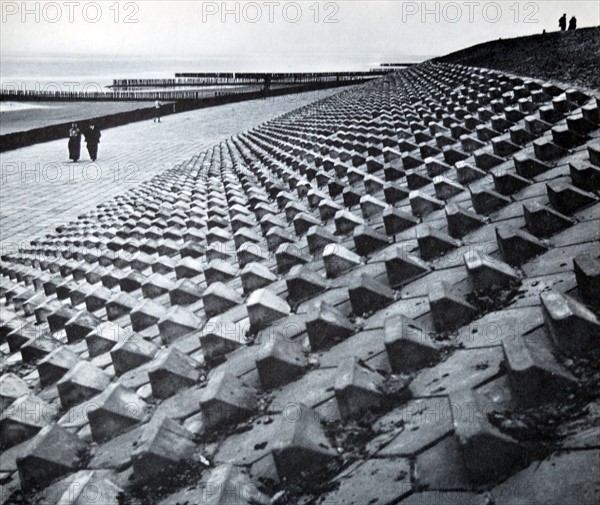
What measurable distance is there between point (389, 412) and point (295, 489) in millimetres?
424

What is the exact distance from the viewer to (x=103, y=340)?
3770 mm

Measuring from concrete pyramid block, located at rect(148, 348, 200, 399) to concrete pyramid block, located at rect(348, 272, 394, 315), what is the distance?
82cm

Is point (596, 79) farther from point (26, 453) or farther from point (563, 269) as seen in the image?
point (26, 453)

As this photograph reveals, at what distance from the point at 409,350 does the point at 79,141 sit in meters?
19.2

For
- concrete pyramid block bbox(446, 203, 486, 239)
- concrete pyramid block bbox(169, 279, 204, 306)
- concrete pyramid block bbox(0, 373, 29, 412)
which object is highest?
concrete pyramid block bbox(446, 203, 486, 239)

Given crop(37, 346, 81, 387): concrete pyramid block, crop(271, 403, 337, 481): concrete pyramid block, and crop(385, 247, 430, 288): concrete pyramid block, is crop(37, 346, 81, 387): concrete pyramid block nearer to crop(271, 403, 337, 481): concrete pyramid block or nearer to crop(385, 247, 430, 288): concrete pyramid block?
crop(385, 247, 430, 288): concrete pyramid block

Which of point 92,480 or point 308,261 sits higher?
point 308,261

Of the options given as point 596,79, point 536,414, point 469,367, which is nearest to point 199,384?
point 469,367

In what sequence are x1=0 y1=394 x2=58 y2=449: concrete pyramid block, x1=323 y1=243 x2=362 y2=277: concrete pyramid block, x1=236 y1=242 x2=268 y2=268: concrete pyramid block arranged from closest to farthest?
x1=0 y1=394 x2=58 y2=449: concrete pyramid block
x1=323 y1=243 x2=362 y2=277: concrete pyramid block
x1=236 y1=242 x2=268 y2=268: concrete pyramid block

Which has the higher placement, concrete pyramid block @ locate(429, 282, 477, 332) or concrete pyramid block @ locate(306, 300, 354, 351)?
concrete pyramid block @ locate(429, 282, 477, 332)

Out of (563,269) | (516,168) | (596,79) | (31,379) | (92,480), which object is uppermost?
(596,79)

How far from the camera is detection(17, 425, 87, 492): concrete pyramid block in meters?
2.46

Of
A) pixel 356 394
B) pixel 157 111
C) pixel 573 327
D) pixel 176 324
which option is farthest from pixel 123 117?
pixel 573 327

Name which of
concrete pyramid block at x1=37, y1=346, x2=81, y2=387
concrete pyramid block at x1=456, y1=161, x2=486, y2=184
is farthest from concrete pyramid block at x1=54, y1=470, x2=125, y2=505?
concrete pyramid block at x1=456, y1=161, x2=486, y2=184
